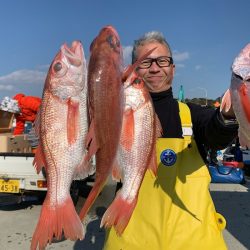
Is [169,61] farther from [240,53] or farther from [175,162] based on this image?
[240,53]

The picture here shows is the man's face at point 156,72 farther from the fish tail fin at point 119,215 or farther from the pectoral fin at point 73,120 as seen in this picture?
the fish tail fin at point 119,215

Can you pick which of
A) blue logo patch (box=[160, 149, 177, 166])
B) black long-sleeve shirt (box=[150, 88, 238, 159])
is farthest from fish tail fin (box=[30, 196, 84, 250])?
black long-sleeve shirt (box=[150, 88, 238, 159])

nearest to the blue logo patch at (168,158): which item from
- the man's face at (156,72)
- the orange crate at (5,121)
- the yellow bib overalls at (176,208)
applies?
the yellow bib overalls at (176,208)

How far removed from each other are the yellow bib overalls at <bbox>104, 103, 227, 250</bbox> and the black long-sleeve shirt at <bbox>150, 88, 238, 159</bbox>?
0.05m

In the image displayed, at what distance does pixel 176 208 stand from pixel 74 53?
3.91ft

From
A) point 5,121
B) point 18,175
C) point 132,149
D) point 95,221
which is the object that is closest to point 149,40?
point 132,149

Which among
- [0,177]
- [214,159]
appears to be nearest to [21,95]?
[0,177]

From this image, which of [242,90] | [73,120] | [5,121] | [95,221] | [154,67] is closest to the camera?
[242,90]

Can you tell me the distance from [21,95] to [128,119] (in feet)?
22.3

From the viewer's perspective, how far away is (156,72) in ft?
9.28

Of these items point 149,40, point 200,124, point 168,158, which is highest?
point 149,40

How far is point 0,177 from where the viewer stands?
7.44 meters

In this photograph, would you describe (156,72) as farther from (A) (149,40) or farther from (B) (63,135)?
(B) (63,135)

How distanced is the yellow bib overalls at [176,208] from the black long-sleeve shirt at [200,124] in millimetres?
47
